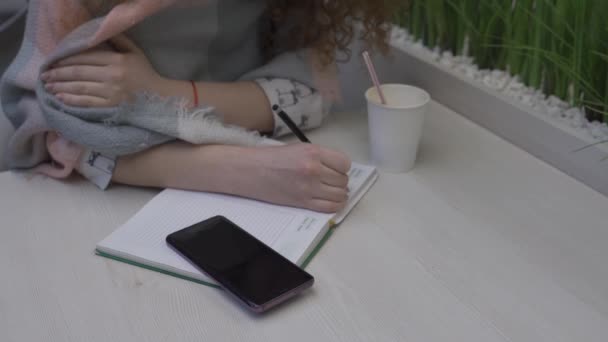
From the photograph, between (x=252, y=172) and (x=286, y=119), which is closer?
(x=252, y=172)

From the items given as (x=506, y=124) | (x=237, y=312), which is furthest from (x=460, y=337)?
(x=506, y=124)

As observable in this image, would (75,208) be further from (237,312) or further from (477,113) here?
(477,113)

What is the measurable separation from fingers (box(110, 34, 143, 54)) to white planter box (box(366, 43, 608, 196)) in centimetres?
52

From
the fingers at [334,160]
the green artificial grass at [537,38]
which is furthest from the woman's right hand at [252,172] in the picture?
the green artificial grass at [537,38]

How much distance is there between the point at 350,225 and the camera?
30.7 inches

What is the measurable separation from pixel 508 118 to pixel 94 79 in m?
0.63

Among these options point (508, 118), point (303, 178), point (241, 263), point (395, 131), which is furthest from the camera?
point (508, 118)

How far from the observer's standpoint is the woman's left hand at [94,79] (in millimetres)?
818

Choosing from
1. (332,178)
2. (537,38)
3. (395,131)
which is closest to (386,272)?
(332,178)

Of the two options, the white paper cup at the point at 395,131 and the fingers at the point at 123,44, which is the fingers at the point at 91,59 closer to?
the fingers at the point at 123,44

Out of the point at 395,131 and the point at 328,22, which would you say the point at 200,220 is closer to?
the point at 395,131

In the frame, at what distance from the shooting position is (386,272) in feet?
2.25

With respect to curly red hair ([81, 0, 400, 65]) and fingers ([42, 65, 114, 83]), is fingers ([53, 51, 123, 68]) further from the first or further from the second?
curly red hair ([81, 0, 400, 65])

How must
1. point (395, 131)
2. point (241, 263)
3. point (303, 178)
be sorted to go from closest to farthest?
point (241, 263), point (303, 178), point (395, 131)
